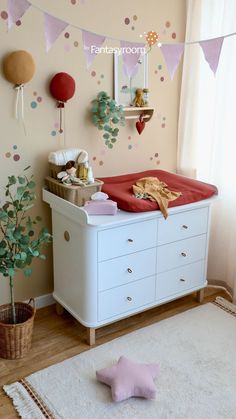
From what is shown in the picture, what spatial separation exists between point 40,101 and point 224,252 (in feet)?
5.15


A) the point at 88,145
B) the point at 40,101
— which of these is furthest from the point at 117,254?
the point at 40,101

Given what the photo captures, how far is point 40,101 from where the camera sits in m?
2.46

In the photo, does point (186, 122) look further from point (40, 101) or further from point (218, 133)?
point (40, 101)

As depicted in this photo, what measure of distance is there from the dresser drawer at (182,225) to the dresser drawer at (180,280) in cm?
21

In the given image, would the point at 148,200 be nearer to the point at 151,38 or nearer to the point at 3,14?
the point at 151,38

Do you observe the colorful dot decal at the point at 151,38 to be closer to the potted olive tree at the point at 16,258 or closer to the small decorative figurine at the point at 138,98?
the small decorative figurine at the point at 138,98

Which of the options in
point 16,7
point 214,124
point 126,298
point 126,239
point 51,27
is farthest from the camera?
point 214,124

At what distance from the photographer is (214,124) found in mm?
2879

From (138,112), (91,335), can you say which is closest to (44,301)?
(91,335)

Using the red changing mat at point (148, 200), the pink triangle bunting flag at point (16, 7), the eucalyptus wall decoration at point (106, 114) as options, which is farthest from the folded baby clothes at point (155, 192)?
the pink triangle bunting flag at point (16, 7)

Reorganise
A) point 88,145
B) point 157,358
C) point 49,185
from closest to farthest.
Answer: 1. point 157,358
2. point 49,185
3. point 88,145

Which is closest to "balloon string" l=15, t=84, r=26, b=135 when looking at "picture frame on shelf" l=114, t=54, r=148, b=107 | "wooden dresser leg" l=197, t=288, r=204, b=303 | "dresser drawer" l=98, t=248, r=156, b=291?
"picture frame on shelf" l=114, t=54, r=148, b=107

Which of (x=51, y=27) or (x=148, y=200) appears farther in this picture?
(x=148, y=200)

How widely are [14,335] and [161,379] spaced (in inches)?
30.3
